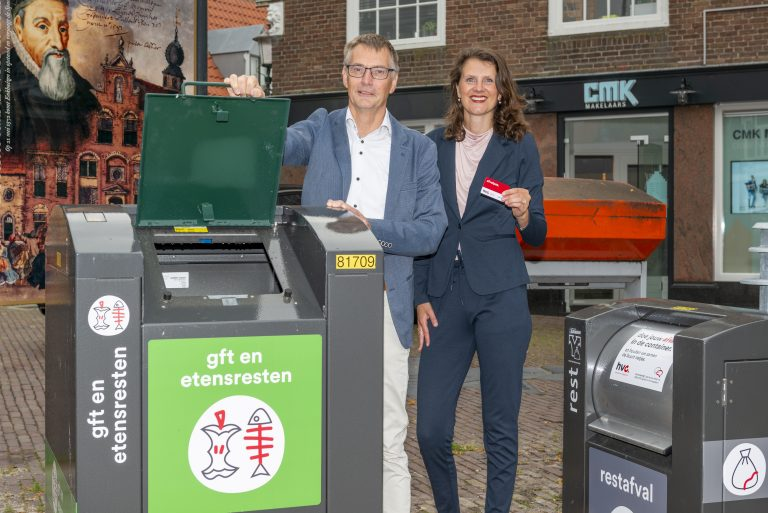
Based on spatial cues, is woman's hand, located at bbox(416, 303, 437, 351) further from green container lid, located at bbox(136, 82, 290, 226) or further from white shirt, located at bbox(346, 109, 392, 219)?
green container lid, located at bbox(136, 82, 290, 226)

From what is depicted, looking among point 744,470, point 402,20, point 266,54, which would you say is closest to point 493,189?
point 744,470

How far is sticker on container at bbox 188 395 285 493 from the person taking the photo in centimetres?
269

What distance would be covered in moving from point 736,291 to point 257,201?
10721mm

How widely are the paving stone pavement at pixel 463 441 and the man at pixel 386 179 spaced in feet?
4.50

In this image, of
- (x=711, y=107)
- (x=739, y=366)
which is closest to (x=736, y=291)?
(x=711, y=107)

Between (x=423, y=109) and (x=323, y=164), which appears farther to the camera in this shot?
(x=423, y=109)

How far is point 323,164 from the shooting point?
3461mm

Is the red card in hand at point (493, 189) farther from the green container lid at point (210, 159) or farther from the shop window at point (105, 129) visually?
the shop window at point (105, 129)

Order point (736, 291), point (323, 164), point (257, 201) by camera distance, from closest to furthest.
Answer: point (257, 201) < point (323, 164) < point (736, 291)

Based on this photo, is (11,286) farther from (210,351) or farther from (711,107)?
(711,107)

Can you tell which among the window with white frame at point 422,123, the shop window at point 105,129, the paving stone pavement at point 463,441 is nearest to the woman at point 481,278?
the paving stone pavement at point 463,441

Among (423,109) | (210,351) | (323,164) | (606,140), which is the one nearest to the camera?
(210,351)

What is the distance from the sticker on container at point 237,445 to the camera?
269 cm

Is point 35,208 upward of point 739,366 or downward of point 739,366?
upward
